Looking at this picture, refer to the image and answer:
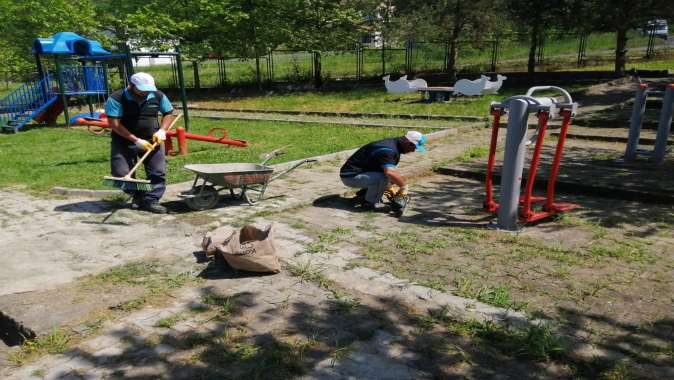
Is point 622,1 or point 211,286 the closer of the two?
point 211,286

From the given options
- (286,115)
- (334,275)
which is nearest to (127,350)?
(334,275)

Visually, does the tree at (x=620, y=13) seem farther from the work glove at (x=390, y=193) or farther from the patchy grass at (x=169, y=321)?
the patchy grass at (x=169, y=321)

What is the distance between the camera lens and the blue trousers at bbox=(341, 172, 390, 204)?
20.2 feet

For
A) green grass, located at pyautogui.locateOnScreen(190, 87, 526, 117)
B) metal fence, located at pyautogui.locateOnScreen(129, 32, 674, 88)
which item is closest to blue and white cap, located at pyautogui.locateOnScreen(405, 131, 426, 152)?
green grass, located at pyautogui.locateOnScreen(190, 87, 526, 117)

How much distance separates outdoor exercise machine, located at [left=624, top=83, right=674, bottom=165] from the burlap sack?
6.57 metres

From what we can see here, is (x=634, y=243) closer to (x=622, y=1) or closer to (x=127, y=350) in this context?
(x=127, y=350)

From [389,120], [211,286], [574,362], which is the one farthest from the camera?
[389,120]

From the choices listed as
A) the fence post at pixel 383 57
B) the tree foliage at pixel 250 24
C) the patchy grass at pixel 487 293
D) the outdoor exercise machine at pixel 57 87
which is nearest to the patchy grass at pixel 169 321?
the patchy grass at pixel 487 293

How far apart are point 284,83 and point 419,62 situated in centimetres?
634

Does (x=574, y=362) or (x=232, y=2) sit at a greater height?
(x=232, y=2)

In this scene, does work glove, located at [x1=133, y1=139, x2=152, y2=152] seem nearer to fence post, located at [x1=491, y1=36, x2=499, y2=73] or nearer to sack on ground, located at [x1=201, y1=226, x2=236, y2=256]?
sack on ground, located at [x1=201, y1=226, x2=236, y2=256]

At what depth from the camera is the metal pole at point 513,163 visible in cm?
512

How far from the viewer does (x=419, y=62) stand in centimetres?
2411

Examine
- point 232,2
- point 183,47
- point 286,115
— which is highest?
point 232,2
